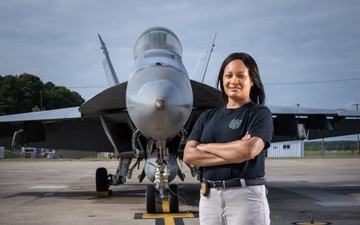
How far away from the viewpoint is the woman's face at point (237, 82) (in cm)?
302

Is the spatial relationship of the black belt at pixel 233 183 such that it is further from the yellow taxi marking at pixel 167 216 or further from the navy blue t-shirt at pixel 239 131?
the yellow taxi marking at pixel 167 216

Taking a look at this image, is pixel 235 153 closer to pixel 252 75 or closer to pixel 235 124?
pixel 235 124

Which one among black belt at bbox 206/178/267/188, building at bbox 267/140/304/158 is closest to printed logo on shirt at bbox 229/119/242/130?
black belt at bbox 206/178/267/188

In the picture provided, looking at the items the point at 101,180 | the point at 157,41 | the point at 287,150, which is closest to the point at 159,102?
the point at 157,41

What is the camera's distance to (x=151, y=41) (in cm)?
977

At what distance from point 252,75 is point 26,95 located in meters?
80.4

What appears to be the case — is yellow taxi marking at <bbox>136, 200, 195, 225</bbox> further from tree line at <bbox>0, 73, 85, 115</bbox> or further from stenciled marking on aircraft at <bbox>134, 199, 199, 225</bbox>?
tree line at <bbox>0, 73, 85, 115</bbox>

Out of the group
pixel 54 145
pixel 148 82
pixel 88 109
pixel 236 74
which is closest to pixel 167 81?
pixel 148 82

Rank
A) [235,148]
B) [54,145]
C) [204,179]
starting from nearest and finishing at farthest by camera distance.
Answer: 1. [235,148]
2. [204,179]
3. [54,145]

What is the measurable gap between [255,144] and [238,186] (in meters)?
0.28

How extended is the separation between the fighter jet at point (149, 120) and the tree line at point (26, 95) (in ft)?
199

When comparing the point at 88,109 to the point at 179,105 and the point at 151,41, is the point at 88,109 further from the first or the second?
the point at 179,105

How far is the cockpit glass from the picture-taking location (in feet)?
31.9

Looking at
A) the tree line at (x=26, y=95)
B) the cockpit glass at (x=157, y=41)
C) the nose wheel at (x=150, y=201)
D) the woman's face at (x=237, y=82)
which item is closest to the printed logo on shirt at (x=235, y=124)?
the woman's face at (x=237, y=82)
